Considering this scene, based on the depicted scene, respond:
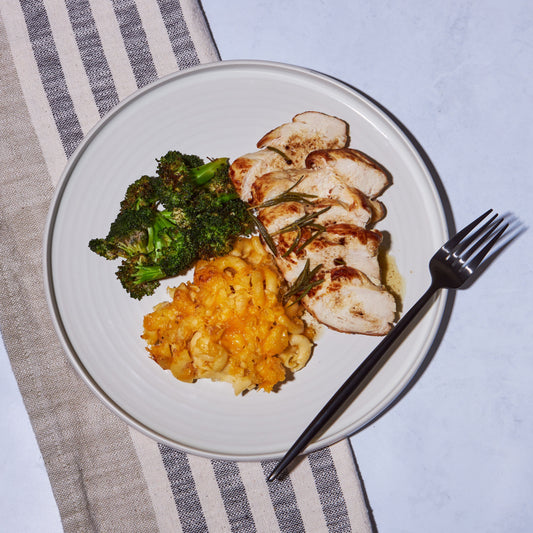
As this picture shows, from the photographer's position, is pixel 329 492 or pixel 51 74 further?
pixel 51 74

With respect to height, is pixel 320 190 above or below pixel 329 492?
above

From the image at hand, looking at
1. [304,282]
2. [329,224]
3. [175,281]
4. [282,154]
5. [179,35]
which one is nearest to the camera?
[304,282]

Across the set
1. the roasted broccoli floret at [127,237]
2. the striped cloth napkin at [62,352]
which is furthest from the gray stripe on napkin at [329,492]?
the roasted broccoli floret at [127,237]

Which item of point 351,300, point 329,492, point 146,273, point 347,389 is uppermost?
point 146,273

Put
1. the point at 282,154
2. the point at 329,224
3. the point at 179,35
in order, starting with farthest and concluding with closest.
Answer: the point at 179,35, the point at 282,154, the point at 329,224

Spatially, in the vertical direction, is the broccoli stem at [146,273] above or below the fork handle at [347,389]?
above

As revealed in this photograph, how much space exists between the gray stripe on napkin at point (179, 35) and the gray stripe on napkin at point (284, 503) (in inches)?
103

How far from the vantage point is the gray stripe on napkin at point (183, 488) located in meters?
3.24

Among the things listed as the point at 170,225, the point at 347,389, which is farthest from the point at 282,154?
the point at 347,389

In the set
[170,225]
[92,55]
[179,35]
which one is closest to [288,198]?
[170,225]

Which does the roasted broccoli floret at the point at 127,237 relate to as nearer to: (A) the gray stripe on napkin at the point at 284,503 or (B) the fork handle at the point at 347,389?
(B) the fork handle at the point at 347,389

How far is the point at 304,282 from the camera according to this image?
286 cm

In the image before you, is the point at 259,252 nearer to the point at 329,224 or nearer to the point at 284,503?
the point at 329,224

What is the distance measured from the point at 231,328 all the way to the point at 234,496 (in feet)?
3.83
